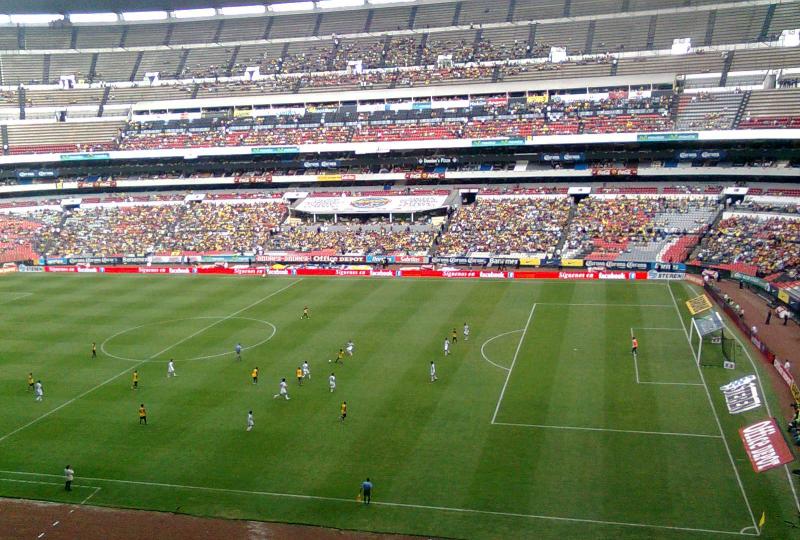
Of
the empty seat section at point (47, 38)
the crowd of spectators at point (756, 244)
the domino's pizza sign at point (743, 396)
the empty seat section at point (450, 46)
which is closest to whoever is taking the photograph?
the domino's pizza sign at point (743, 396)

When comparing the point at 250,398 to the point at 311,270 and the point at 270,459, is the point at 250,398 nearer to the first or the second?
the point at 270,459

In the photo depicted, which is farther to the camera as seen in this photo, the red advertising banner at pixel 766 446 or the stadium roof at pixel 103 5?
the stadium roof at pixel 103 5

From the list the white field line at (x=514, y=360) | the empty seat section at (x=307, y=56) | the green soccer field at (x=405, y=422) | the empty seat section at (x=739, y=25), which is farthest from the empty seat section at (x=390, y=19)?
the white field line at (x=514, y=360)

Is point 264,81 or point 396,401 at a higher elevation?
point 264,81

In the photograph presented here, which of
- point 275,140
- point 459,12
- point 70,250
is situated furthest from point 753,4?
point 70,250

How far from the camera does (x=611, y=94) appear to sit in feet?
260

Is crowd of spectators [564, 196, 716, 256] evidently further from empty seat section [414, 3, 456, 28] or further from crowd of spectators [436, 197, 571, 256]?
empty seat section [414, 3, 456, 28]

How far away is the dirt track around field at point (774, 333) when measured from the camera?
3344 centimetres

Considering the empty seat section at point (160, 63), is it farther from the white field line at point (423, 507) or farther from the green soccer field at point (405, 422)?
the white field line at point (423, 507)

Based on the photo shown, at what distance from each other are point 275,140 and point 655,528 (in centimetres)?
7113

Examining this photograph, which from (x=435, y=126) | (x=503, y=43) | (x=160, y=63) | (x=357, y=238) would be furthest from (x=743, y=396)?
(x=160, y=63)

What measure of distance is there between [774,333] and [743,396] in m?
17.4

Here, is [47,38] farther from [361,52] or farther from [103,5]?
[361,52]

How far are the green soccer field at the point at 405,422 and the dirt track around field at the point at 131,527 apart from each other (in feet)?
1.82
